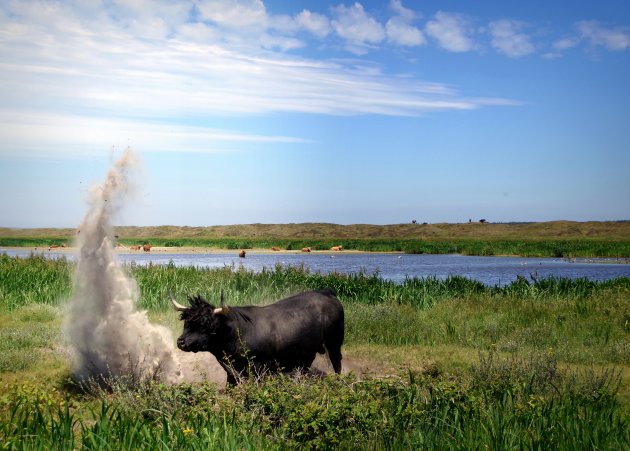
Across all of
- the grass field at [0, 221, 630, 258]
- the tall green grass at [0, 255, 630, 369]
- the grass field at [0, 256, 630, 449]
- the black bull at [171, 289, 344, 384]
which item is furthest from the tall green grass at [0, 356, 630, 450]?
the grass field at [0, 221, 630, 258]

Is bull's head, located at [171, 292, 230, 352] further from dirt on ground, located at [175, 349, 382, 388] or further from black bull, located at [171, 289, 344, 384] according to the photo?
dirt on ground, located at [175, 349, 382, 388]

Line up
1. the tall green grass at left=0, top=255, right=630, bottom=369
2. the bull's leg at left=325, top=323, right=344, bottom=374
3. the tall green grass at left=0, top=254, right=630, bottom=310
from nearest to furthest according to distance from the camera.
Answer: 1. the bull's leg at left=325, top=323, right=344, bottom=374
2. the tall green grass at left=0, top=255, right=630, bottom=369
3. the tall green grass at left=0, top=254, right=630, bottom=310

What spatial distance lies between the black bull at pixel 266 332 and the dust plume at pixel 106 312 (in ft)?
3.94

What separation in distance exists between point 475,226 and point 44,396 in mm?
105427

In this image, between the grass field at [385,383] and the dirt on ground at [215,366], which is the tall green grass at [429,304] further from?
the dirt on ground at [215,366]

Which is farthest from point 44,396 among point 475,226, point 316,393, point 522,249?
point 475,226

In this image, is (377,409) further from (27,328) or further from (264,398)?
(27,328)

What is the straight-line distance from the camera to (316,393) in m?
9.14

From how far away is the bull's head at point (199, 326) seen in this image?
1122 cm

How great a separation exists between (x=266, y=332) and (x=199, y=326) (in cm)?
127

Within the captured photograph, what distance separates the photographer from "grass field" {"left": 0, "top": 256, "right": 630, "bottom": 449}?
24.9 ft

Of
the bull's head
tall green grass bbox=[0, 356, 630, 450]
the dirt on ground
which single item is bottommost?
the dirt on ground

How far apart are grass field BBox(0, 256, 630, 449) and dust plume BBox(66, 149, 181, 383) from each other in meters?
0.71

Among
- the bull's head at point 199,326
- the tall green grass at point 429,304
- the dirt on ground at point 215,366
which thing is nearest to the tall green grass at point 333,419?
the bull's head at point 199,326
